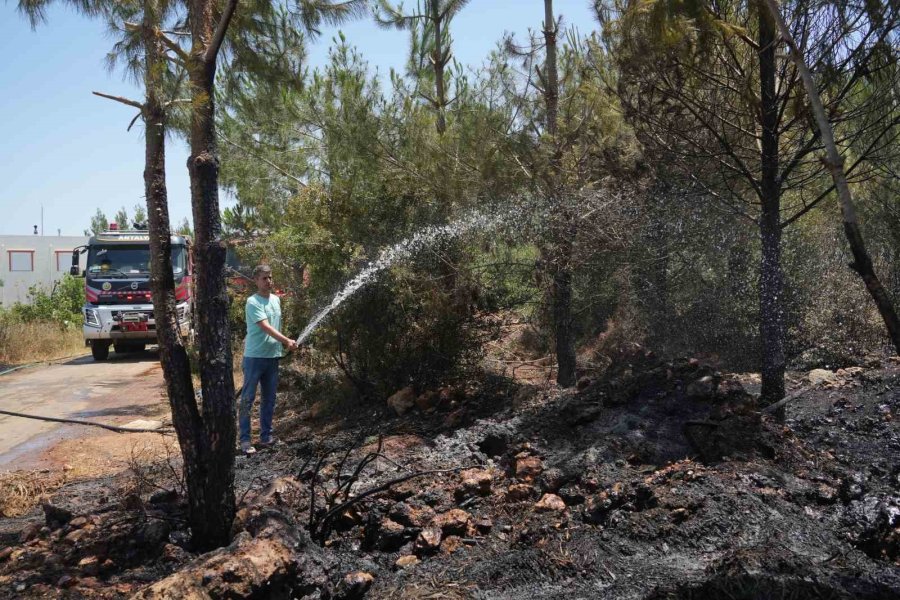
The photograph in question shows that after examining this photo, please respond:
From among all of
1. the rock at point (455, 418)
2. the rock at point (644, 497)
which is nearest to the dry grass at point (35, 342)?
the rock at point (455, 418)

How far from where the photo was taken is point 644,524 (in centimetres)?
433

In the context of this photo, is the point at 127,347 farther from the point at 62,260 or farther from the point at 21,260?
the point at 21,260

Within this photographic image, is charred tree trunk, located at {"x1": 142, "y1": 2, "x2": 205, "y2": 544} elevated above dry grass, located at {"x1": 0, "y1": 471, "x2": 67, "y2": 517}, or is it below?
above

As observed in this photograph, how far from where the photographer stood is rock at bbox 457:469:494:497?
16.6 feet

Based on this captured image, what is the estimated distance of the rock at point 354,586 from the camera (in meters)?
3.89

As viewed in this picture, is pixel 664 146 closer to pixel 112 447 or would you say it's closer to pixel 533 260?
pixel 533 260

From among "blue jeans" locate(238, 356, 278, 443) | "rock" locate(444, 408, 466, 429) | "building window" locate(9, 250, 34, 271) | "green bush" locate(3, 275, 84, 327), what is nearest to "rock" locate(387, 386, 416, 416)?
"rock" locate(444, 408, 466, 429)

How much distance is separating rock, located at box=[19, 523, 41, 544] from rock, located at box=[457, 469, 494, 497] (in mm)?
2733

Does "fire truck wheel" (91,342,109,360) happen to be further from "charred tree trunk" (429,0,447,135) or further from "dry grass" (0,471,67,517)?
"dry grass" (0,471,67,517)

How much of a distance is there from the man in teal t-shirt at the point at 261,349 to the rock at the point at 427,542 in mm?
2792

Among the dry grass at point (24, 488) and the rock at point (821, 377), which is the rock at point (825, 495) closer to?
the rock at point (821, 377)

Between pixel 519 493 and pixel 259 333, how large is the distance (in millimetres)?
3055

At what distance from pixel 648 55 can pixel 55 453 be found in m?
6.98

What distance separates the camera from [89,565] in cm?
417
